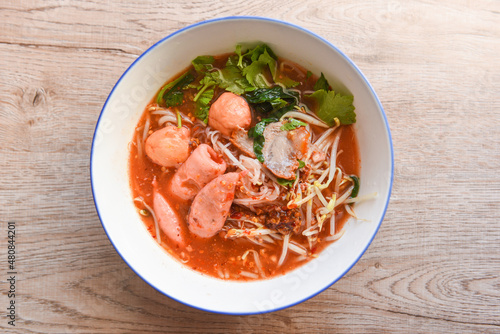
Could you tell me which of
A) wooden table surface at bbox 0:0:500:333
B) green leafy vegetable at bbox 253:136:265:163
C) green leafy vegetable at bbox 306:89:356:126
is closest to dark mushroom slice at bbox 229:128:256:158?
green leafy vegetable at bbox 253:136:265:163

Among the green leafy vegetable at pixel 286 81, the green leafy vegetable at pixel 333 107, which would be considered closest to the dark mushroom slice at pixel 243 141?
the green leafy vegetable at pixel 286 81

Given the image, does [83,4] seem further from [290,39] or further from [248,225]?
[248,225]

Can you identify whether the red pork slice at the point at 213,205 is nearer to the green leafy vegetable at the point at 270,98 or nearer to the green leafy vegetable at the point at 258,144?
the green leafy vegetable at the point at 258,144

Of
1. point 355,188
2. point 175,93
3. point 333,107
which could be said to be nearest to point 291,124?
point 333,107

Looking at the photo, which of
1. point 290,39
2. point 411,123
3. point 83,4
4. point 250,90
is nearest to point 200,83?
point 250,90

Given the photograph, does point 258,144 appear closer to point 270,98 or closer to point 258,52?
point 270,98

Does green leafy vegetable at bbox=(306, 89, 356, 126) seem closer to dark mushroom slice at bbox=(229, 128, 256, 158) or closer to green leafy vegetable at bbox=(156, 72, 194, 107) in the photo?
dark mushroom slice at bbox=(229, 128, 256, 158)
